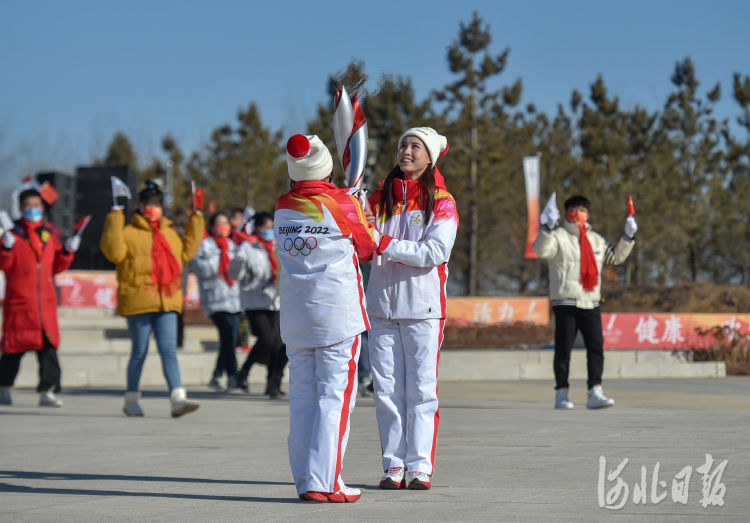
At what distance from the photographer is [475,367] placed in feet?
50.6

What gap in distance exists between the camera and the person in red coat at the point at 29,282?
1138 centimetres

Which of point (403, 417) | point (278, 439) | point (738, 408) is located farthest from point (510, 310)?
point (403, 417)

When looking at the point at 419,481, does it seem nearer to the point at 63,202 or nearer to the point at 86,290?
the point at 86,290

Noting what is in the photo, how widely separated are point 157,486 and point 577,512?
7.59 ft

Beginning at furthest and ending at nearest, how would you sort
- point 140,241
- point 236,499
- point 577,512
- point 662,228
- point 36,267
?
point 662,228, point 36,267, point 140,241, point 236,499, point 577,512

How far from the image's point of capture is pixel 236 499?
18.5ft

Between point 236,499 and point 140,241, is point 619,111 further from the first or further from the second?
point 236,499

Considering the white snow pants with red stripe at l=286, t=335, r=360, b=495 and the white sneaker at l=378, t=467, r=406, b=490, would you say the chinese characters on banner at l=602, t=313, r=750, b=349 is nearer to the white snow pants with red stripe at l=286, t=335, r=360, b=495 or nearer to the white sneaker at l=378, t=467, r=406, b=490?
the white sneaker at l=378, t=467, r=406, b=490

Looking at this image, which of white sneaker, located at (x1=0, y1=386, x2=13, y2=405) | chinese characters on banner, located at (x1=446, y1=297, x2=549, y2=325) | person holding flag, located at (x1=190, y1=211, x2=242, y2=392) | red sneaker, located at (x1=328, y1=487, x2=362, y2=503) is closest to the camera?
red sneaker, located at (x1=328, y1=487, x2=362, y2=503)

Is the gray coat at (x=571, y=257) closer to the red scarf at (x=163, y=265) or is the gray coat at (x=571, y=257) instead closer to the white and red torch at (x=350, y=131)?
the red scarf at (x=163, y=265)

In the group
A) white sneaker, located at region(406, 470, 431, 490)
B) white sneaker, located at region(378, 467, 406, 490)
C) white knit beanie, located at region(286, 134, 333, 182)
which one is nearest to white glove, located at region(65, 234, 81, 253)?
white knit beanie, located at region(286, 134, 333, 182)

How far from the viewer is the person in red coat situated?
1138cm

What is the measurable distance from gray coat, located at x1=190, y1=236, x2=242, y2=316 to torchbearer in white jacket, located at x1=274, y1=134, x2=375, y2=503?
7.69 meters

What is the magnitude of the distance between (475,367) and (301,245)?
10014mm
